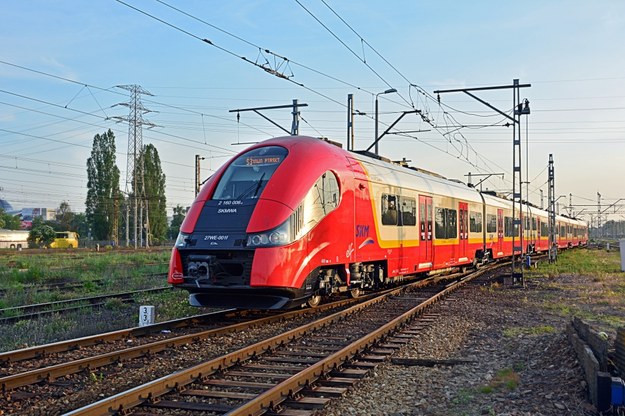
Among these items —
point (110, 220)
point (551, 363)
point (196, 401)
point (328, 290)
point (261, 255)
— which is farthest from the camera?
point (110, 220)

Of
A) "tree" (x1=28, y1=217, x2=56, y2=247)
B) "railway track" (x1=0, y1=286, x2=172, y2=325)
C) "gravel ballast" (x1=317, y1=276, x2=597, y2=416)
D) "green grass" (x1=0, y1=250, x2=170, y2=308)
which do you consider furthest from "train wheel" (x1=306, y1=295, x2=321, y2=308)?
"tree" (x1=28, y1=217, x2=56, y2=247)

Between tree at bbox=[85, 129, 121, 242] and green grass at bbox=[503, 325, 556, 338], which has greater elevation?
tree at bbox=[85, 129, 121, 242]

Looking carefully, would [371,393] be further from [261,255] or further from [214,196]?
[214,196]

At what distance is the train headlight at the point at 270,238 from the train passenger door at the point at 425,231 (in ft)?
25.9

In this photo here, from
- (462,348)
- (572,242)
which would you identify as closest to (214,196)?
(462,348)

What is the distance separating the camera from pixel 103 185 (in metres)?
69.4

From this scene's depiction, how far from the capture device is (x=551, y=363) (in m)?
8.16

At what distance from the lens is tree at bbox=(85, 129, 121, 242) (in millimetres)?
69375

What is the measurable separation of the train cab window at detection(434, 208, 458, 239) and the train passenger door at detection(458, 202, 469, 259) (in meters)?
0.68

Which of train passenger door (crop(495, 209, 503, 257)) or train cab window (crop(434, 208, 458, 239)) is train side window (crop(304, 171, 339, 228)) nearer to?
train cab window (crop(434, 208, 458, 239))

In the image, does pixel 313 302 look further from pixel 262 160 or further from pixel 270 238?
pixel 262 160

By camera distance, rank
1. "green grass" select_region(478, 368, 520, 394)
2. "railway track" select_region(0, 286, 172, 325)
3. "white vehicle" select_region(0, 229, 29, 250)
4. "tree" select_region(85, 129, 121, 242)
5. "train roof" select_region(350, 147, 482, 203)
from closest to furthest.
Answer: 1. "green grass" select_region(478, 368, 520, 394)
2. "railway track" select_region(0, 286, 172, 325)
3. "train roof" select_region(350, 147, 482, 203)
4. "tree" select_region(85, 129, 121, 242)
5. "white vehicle" select_region(0, 229, 29, 250)

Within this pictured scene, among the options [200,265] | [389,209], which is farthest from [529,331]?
[200,265]

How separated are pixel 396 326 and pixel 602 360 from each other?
4.64 metres
